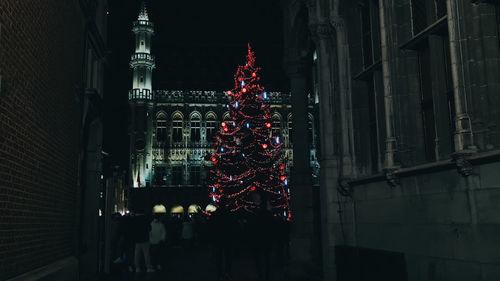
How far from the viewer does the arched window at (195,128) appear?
59.4 meters

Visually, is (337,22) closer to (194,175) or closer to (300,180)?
→ (300,180)

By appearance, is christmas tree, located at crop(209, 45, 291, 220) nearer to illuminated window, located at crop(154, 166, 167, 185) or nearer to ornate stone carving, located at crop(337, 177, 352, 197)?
ornate stone carving, located at crop(337, 177, 352, 197)

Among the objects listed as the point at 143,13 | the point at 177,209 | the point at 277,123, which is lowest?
the point at 177,209

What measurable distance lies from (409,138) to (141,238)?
9169 mm

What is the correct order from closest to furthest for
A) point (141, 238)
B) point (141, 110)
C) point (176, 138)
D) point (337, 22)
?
1. point (337, 22)
2. point (141, 238)
3. point (141, 110)
4. point (176, 138)

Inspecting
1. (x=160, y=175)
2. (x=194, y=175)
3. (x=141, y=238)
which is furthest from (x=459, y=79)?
(x=160, y=175)

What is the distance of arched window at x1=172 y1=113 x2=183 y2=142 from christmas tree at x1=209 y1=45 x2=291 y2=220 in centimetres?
3029

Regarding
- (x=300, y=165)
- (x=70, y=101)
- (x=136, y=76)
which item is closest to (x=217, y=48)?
(x=136, y=76)

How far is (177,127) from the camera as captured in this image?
59.2 metres

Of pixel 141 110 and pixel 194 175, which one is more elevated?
pixel 141 110

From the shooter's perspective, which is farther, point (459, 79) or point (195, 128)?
point (195, 128)

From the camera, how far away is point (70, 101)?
9.66 metres

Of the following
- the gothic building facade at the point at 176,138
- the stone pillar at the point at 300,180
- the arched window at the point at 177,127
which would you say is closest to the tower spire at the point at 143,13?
the gothic building facade at the point at 176,138

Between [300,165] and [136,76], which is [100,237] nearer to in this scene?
[300,165]
